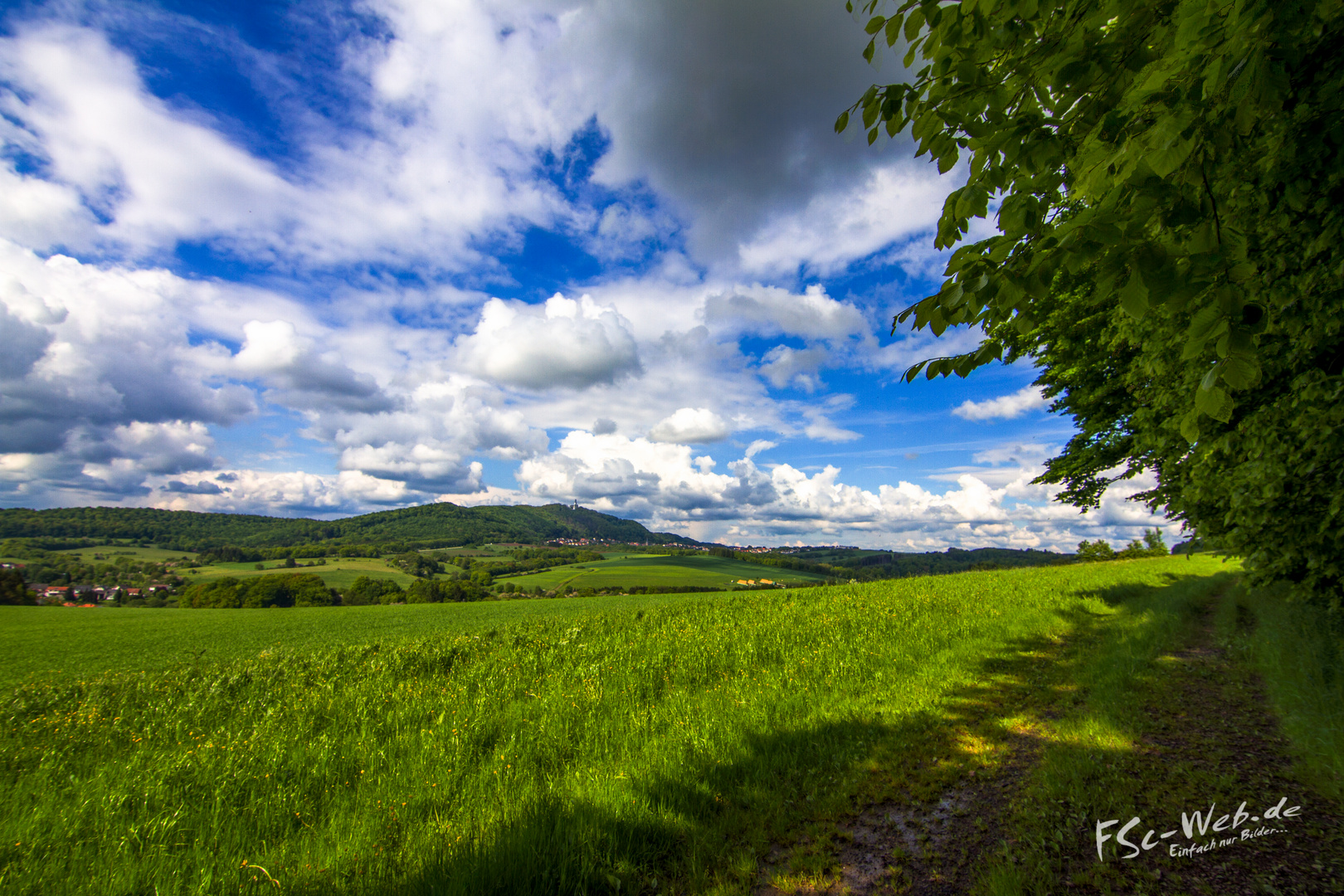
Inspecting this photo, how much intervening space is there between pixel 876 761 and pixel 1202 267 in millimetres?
5505

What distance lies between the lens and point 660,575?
284ft

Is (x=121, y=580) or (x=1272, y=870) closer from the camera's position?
(x=1272, y=870)

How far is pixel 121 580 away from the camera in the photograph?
96000mm

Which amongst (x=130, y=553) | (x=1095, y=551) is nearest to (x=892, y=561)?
(x=1095, y=551)

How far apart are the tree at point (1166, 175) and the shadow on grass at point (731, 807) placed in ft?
13.5

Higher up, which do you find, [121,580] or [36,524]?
[36,524]

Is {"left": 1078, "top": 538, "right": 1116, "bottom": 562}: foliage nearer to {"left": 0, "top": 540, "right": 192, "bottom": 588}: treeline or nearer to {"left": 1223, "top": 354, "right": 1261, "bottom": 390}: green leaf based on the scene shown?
{"left": 1223, "top": 354, "right": 1261, "bottom": 390}: green leaf

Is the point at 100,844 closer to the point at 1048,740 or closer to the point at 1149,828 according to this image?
the point at 1149,828

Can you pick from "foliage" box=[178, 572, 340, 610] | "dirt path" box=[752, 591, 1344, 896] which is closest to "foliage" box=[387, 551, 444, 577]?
"foliage" box=[178, 572, 340, 610]

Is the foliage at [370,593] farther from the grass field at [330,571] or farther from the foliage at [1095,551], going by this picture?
the foliage at [1095,551]

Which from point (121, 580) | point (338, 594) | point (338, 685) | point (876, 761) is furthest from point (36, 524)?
point (876, 761)

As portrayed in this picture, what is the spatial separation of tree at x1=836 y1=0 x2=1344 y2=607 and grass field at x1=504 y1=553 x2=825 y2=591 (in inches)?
2683

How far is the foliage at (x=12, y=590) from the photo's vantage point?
62812 mm

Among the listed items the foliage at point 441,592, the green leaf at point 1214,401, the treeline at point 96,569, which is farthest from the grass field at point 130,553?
the green leaf at point 1214,401
